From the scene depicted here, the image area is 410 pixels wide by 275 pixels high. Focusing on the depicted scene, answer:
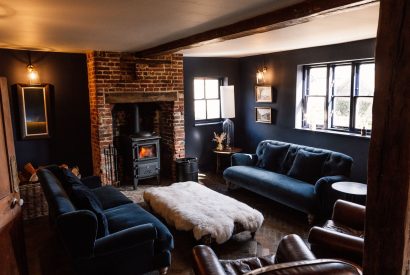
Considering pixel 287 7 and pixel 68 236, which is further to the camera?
pixel 287 7

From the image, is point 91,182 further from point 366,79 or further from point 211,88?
point 366,79

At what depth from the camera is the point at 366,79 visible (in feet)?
16.1

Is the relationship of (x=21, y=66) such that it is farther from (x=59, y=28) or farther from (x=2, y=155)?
(x=2, y=155)

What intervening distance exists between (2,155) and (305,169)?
3.84 metres

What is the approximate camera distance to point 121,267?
9.30 ft

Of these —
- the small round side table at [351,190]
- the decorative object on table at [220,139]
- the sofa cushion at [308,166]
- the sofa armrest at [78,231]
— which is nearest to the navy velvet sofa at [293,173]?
the sofa cushion at [308,166]

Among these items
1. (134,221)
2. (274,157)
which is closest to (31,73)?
(134,221)

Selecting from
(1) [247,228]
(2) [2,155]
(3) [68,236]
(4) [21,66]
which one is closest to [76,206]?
(3) [68,236]

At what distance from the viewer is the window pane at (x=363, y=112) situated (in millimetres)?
4921

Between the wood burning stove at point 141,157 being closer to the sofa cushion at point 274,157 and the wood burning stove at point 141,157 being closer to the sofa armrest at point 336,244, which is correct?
the sofa cushion at point 274,157

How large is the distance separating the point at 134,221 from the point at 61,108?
3140 millimetres

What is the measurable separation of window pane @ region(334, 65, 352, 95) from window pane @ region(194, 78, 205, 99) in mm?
2676

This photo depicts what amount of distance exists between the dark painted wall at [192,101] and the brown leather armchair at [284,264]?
172 inches

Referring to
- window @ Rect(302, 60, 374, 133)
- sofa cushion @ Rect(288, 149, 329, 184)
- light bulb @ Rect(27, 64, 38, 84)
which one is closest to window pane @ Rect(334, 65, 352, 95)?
window @ Rect(302, 60, 374, 133)
